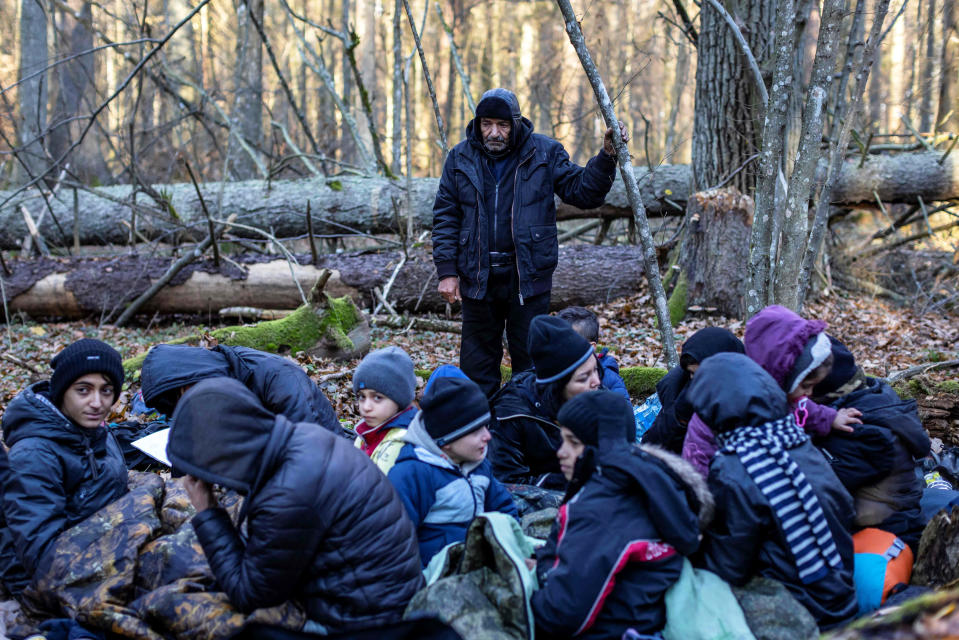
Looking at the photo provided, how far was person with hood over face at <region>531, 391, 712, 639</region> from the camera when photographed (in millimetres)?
2543

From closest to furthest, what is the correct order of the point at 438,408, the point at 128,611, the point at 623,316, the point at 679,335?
the point at 128,611 < the point at 438,408 < the point at 679,335 < the point at 623,316

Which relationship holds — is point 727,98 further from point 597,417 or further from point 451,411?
point 597,417

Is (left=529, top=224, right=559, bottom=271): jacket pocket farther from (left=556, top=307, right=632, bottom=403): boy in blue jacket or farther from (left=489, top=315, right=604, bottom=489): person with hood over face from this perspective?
(left=489, top=315, right=604, bottom=489): person with hood over face

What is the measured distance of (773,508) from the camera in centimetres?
276

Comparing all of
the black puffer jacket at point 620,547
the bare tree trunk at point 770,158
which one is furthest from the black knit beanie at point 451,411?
the bare tree trunk at point 770,158

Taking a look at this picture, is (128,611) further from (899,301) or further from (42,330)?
(899,301)

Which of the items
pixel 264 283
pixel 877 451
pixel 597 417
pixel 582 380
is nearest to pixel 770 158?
pixel 582 380

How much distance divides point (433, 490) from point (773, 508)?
130 cm

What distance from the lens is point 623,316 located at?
8.16 m

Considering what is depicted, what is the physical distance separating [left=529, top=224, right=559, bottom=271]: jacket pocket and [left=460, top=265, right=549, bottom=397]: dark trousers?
177 mm

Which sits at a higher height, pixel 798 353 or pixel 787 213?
pixel 787 213

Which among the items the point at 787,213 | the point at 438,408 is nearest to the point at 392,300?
the point at 787,213

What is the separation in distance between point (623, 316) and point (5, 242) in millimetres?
8527

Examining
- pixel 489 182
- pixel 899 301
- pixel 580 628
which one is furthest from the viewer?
pixel 899 301
